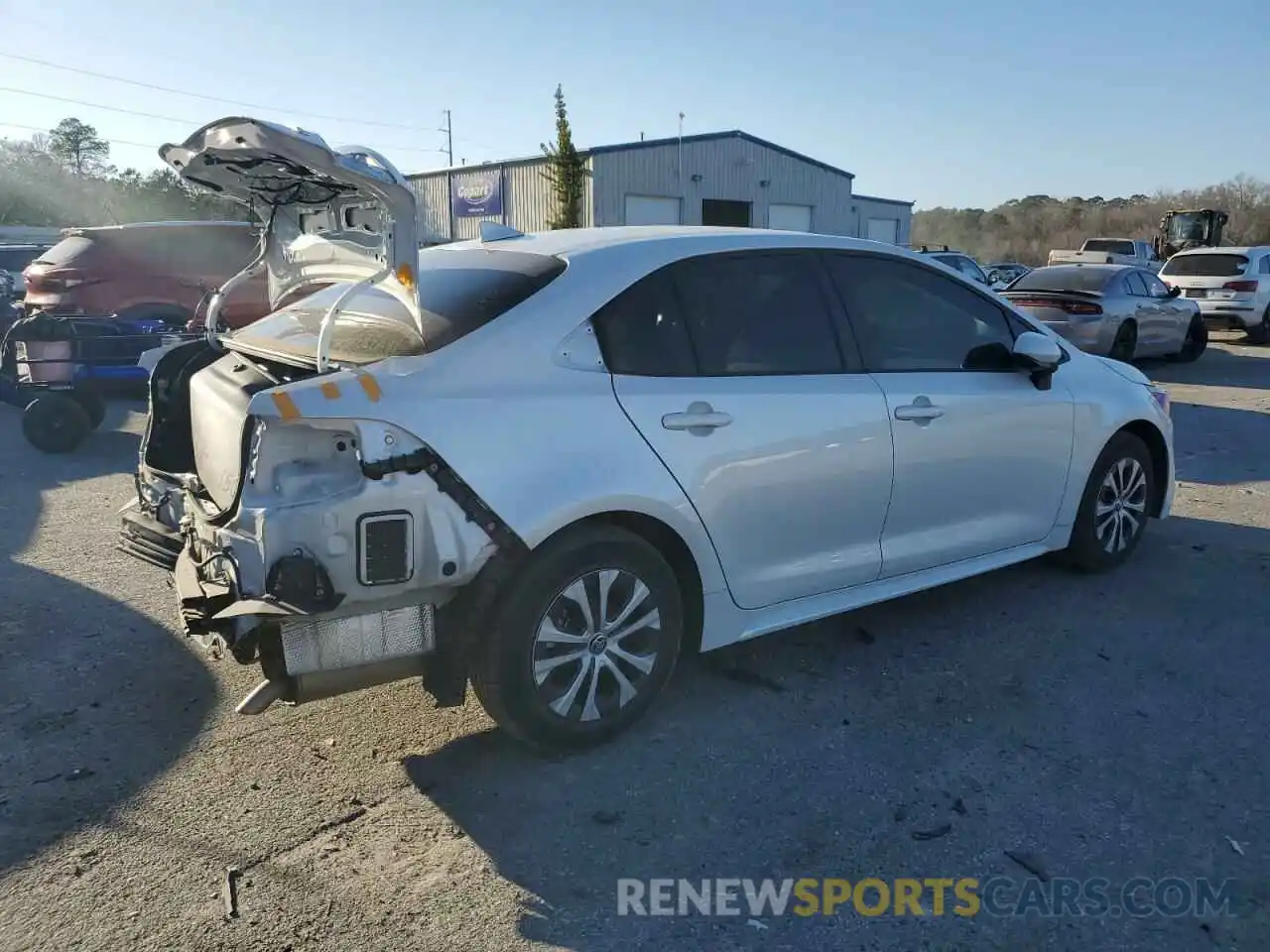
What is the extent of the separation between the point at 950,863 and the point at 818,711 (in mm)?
954

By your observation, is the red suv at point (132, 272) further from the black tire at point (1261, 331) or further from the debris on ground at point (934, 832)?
the black tire at point (1261, 331)

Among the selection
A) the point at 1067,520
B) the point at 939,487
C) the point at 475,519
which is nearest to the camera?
the point at 475,519

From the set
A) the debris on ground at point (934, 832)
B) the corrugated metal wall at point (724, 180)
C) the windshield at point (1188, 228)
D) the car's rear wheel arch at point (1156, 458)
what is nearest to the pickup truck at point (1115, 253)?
the windshield at point (1188, 228)

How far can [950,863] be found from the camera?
2.88 metres

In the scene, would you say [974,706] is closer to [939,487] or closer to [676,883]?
[939,487]

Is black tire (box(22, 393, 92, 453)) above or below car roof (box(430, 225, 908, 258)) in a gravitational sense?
below

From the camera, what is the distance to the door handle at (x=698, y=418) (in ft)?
11.3

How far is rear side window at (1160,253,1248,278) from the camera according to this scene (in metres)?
18.1

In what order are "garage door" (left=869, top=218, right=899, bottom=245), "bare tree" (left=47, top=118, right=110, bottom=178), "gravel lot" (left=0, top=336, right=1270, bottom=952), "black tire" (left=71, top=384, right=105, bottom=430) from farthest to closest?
"bare tree" (left=47, top=118, right=110, bottom=178) < "garage door" (left=869, top=218, right=899, bottom=245) < "black tire" (left=71, top=384, right=105, bottom=430) < "gravel lot" (left=0, top=336, right=1270, bottom=952)

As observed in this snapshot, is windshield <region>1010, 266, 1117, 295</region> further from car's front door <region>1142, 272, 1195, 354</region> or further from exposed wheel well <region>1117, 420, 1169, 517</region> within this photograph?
exposed wheel well <region>1117, 420, 1169, 517</region>

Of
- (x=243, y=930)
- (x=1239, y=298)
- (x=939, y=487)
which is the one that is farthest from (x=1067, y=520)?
(x=1239, y=298)

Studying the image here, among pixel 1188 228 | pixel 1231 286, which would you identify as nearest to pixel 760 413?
pixel 1231 286

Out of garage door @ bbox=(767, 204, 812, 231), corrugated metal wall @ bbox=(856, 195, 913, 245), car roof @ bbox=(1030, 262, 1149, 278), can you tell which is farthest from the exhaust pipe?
corrugated metal wall @ bbox=(856, 195, 913, 245)

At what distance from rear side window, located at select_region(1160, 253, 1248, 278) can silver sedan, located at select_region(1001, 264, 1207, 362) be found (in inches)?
159
